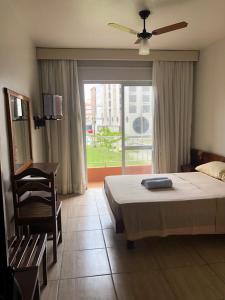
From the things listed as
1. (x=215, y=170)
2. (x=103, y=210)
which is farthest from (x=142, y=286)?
(x=215, y=170)

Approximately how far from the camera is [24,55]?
323cm

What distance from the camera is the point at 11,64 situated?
101 inches

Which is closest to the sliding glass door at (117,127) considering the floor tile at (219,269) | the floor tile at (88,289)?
the floor tile at (219,269)

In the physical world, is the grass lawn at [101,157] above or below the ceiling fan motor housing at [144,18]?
below

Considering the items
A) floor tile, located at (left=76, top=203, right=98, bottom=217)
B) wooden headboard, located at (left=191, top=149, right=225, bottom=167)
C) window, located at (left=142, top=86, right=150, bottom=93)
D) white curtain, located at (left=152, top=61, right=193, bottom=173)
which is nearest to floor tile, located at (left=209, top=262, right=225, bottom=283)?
floor tile, located at (left=76, top=203, right=98, bottom=217)

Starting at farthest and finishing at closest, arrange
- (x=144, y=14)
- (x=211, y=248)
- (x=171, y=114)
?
1. (x=171, y=114)
2. (x=144, y=14)
3. (x=211, y=248)

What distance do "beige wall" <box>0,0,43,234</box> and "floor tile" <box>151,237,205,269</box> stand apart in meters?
1.61

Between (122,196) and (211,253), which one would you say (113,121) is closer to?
(122,196)

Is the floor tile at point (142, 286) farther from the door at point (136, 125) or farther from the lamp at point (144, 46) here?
the door at point (136, 125)

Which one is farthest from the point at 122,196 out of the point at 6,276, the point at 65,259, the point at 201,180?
the point at 6,276

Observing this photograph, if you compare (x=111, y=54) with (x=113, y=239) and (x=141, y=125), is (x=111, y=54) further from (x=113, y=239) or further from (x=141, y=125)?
(x=113, y=239)

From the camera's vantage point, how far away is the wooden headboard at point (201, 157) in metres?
4.04

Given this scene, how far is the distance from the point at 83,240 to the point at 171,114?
3.00m

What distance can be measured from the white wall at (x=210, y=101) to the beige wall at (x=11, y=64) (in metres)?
3.02
